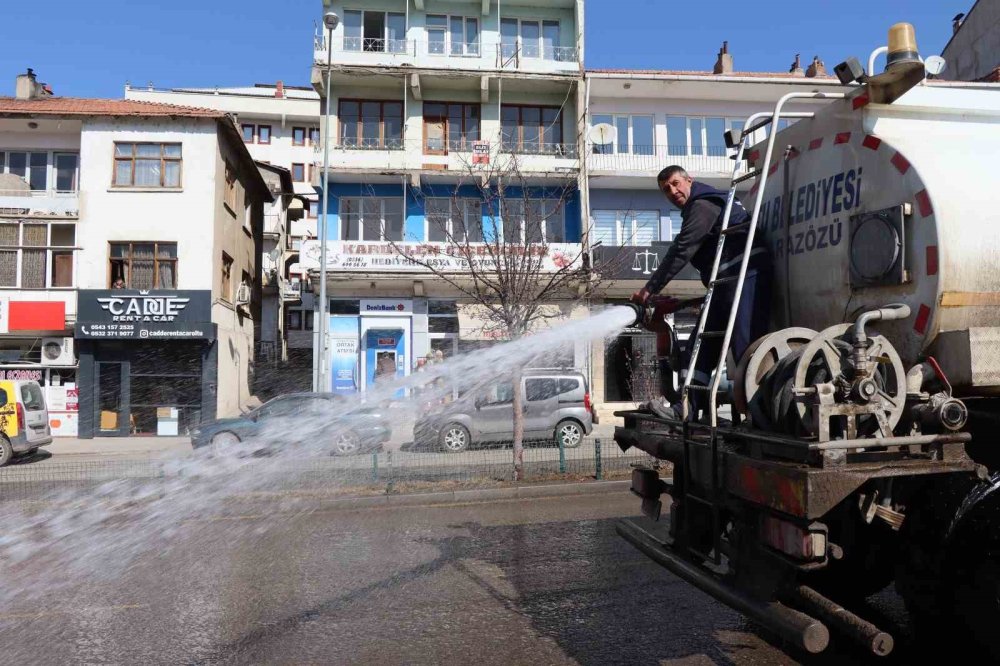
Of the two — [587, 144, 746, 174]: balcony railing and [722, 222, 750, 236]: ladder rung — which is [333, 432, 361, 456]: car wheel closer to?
[722, 222, 750, 236]: ladder rung

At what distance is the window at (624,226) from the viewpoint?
2420 centimetres

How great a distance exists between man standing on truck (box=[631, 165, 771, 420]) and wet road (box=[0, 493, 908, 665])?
157 centimetres

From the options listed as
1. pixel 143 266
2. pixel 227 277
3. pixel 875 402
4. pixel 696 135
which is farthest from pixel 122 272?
pixel 875 402

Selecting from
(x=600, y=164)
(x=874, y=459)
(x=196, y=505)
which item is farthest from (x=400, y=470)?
(x=600, y=164)

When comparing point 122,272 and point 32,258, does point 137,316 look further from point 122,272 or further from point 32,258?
point 32,258

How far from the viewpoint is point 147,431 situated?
21.7 m

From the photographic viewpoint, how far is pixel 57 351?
21172mm

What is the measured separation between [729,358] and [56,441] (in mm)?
21671

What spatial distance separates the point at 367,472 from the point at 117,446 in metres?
12.1

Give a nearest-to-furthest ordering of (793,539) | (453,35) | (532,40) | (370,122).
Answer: (793,539) → (370,122) → (453,35) → (532,40)

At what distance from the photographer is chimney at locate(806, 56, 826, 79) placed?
27984 millimetres

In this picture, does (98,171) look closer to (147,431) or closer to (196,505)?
(147,431)

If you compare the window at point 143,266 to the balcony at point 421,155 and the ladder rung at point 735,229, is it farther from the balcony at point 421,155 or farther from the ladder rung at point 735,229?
the ladder rung at point 735,229

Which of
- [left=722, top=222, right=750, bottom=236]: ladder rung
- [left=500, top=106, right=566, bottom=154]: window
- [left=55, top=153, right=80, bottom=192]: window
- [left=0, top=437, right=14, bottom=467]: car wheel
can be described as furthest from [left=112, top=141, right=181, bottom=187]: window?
[left=722, top=222, right=750, bottom=236]: ladder rung
